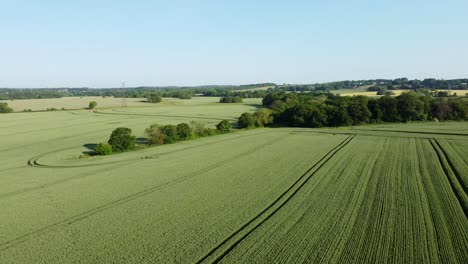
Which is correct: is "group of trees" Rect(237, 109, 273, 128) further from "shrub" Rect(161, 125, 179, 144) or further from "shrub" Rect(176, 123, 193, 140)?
"shrub" Rect(161, 125, 179, 144)

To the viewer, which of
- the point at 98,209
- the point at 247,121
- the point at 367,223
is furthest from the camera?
the point at 247,121

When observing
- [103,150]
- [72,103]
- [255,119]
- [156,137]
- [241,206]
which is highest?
[72,103]

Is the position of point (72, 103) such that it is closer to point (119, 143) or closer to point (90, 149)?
point (90, 149)

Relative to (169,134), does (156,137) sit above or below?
below

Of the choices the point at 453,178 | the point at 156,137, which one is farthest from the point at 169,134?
the point at 453,178

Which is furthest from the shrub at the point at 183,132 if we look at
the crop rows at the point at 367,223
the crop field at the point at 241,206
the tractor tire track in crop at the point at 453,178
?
the tractor tire track in crop at the point at 453,178

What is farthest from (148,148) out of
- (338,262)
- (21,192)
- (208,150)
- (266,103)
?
(266,103)

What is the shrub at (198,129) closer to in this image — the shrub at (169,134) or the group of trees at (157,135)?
the group of trees at (157,135)
